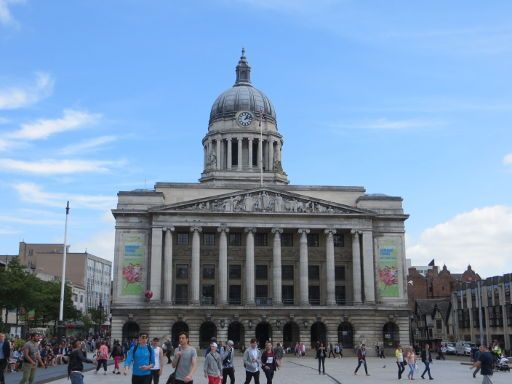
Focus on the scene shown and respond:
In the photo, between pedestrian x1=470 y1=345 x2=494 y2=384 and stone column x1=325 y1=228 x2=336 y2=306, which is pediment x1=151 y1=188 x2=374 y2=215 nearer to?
stone column x1=325 y1=228 x2=336 y2=306

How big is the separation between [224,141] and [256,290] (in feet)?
82.5

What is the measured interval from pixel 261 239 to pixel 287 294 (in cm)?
695

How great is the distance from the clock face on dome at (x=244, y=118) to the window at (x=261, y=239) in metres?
21.6

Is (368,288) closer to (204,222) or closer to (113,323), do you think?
(204,222)

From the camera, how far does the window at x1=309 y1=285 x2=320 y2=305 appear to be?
83.1 meters

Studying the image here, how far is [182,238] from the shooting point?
8219 centimetres

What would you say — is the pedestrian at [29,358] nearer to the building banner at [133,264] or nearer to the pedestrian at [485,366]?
the pedestrian at [485,366]

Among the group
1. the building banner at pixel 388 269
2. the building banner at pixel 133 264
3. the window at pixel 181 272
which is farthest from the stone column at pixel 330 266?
the building banner at pixel 133 264

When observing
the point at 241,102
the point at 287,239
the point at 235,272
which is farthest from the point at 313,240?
the point at 241,102

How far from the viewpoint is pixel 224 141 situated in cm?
9919

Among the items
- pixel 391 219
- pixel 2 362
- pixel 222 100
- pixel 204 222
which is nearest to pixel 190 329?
pixel 204 222

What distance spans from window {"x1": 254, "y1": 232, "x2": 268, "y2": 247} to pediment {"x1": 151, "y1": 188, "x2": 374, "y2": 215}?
382 centimetres

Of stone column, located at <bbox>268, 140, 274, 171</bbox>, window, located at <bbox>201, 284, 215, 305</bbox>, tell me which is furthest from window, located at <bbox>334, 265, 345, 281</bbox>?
stone column, located at <bbox>268, 140, 274, 171</bbox>

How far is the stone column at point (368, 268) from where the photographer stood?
80.8m
